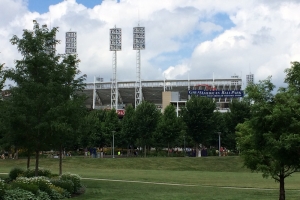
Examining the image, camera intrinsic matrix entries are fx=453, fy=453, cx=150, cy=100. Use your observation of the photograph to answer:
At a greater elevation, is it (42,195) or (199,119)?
(199,119)

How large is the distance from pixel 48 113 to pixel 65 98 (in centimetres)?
253

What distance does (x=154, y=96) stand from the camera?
134 m

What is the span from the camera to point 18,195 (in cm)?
1773

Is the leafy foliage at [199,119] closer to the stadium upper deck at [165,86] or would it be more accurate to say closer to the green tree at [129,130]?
the green tree at [129,130]

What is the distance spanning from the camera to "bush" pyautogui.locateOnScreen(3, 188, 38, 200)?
17.4 m

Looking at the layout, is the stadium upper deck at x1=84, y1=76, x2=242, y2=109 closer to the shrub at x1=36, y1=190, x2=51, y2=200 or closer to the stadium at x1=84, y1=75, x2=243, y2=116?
the stadium at x1=84, y1=75, x2=243, y2=116

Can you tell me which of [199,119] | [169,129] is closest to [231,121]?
[199,119]

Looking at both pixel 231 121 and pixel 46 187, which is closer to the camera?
pixel 46 187

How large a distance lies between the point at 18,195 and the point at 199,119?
180 feet

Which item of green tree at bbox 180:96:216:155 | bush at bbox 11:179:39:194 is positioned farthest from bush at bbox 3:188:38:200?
green tree at bbox 180:96:216:155

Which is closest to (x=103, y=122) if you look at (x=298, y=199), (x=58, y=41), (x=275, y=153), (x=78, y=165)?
(x=78, y=165)

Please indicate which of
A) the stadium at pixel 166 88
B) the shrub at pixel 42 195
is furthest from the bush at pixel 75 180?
the stadium at pixel 166 88

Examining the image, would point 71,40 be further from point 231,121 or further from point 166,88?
point 231,121

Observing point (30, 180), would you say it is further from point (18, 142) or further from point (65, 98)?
point (65, 98)
